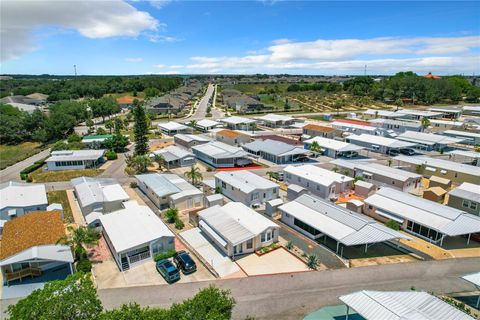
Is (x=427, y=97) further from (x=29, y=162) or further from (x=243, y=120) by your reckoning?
(x=29, y=162)

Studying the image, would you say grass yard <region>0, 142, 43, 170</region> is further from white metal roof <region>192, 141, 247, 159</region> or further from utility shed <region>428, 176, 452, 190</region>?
utility shed <region>428, 176, 452, 190</region>

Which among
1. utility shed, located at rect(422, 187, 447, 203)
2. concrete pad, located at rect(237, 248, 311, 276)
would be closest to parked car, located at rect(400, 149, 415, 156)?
utility shed, located at rect(422, 187, 447, 203)

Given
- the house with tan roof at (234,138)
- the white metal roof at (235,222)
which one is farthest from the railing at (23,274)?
the house with tan roof at (234,138)

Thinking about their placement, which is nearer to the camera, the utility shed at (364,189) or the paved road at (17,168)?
the utility shed at (364,189)

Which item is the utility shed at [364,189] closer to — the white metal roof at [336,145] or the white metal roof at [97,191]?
the white metal roof at [336,145]

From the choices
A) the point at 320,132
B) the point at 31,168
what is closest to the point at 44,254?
the point at 31,168

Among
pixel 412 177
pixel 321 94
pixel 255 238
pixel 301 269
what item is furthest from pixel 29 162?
pixel 321 94

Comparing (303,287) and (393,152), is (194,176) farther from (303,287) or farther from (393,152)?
(393,152)
